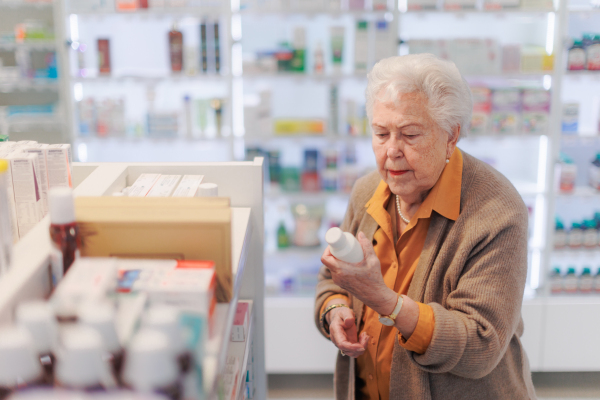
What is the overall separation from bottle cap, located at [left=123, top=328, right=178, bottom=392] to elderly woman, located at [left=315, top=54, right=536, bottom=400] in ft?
2.16

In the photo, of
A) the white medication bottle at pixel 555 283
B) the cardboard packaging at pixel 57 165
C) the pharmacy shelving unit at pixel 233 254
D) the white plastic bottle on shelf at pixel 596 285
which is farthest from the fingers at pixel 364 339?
the white plastic bottle on shelf at pixel 596 285

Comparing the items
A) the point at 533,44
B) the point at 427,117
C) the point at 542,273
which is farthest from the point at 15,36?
the point at 542,273

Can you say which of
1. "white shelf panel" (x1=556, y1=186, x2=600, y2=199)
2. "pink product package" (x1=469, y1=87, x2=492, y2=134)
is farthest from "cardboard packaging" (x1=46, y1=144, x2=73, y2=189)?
"white shelf panel" (x1=556, y1=186, x2=600, y2=199)

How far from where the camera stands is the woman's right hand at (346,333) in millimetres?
1457

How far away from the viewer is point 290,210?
3613 millimetres

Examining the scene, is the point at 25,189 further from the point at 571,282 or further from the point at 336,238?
the point at 571,282

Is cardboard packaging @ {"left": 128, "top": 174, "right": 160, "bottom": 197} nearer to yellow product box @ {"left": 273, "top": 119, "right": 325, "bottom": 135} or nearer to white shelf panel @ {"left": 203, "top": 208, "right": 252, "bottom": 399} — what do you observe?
white shelf panel @ {"left": 203, "top": 208, "right": 252, "bottom": 399}

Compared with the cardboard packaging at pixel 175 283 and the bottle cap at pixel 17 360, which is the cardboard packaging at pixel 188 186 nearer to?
the cardboard packaging at pixel 175 283

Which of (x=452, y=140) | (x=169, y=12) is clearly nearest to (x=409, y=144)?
(x=452, y=140)

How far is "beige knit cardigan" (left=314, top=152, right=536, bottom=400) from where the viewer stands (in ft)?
4.29

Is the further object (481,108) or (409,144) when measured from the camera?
(481,108)

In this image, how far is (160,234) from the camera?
2.90 ft

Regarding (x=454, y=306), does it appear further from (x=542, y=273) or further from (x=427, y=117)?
(x=542, y=273)

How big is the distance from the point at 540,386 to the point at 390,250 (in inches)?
92.3
